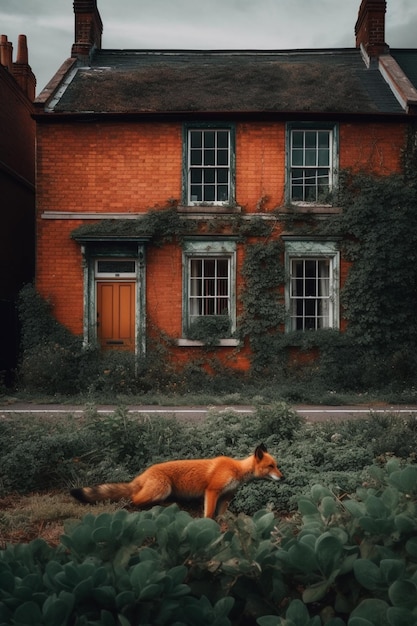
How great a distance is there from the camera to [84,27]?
19641 mm

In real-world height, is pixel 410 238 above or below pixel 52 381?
above

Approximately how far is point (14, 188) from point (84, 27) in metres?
5.38

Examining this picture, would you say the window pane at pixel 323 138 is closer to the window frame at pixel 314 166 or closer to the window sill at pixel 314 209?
the window frame at pixel 314 166

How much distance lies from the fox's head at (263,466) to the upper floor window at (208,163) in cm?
1255

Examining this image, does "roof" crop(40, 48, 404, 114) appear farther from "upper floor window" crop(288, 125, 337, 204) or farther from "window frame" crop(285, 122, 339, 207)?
"upper floor window" crop(288, 125, 337, 204)

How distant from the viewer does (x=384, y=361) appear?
16.0m

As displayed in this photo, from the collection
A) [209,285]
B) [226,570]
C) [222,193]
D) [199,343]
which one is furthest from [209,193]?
[226,570]

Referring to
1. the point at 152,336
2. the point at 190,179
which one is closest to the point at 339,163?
the point at 190,179

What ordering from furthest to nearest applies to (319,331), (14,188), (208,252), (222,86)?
(14,188)
(222,86)
(208,252)
(319,331)

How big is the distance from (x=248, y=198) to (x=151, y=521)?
1511 cm

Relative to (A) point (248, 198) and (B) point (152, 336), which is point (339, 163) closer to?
(A) point (248, 198)

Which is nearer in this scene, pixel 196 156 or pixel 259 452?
pixel 259 452

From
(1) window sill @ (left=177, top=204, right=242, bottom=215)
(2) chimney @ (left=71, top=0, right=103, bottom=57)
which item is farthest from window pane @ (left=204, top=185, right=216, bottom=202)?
(2) chimney @ (left=71, top=0, right=103, bottom=57)

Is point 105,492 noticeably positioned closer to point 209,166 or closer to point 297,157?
point 209,166
